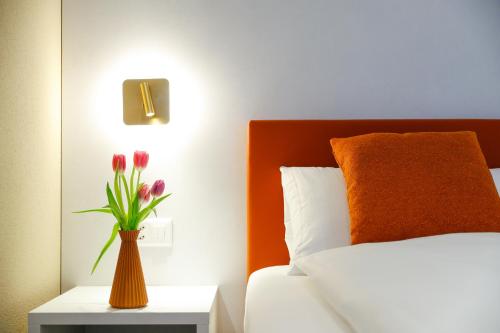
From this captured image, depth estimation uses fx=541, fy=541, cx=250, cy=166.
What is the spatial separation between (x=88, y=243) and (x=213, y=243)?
1.55 feet

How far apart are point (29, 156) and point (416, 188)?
1.25 meters

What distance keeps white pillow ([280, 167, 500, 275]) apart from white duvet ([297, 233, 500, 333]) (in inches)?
14.1

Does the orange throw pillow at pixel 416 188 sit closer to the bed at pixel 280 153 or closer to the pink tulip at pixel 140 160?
the bed at pixel 280 153

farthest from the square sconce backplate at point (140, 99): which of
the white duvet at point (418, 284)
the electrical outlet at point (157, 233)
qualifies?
the white duvet at point (418, 284)

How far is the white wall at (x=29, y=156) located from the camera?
65.2 inches

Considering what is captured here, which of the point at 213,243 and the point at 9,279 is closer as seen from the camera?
the point at 9,279

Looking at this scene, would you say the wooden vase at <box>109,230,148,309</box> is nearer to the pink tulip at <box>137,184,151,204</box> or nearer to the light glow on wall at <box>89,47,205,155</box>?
the pink tulip at <box>137,184,151,204</box>

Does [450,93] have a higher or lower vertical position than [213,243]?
higher

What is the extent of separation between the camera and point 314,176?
1.81 m

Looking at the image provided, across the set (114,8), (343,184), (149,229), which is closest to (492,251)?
(343,184)

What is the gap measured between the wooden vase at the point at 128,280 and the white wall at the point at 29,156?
320 mm

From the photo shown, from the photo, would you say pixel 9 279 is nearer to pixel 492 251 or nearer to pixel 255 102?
pixel 255 102

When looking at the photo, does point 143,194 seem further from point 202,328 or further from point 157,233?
point 202,328

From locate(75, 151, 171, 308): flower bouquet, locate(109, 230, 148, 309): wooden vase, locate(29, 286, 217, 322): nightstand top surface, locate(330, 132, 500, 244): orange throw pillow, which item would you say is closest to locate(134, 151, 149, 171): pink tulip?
locate(75, 151, 171, 308): flower bouquet
